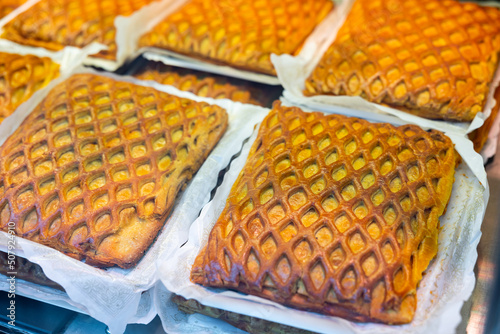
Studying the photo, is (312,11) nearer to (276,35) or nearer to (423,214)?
(276,35)

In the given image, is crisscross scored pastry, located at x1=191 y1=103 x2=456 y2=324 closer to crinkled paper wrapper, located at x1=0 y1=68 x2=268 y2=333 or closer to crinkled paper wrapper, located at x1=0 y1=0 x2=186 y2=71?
crinkled paper wrapper, located at x1=0 y1=68 x2=268 y2=333

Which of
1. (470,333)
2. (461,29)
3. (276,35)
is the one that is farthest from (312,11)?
(470,333)

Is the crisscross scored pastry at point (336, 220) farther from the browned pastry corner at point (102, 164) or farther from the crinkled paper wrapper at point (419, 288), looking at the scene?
the browned pastry corner at point (102, 164)

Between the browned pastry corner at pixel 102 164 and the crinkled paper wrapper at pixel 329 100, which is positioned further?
the crinkled paper wrapper at pixel 329 100

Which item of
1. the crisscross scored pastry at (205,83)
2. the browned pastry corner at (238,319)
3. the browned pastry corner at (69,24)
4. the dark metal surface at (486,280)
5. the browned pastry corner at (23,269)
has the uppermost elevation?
the browned pastry corner at (69,24)

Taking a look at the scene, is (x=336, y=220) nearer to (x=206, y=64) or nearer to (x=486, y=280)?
(x=486, y=280)

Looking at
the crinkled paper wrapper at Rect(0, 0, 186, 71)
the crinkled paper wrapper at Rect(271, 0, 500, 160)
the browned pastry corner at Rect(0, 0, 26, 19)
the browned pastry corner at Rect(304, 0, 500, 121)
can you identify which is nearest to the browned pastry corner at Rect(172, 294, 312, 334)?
the crinkled paper wrapper at Rect(271, 0, 500, 160)

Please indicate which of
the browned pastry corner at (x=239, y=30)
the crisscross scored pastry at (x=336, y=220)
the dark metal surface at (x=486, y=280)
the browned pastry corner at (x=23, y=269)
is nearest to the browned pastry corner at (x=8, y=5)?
the browned pastry corner at (x=239, y=30)
